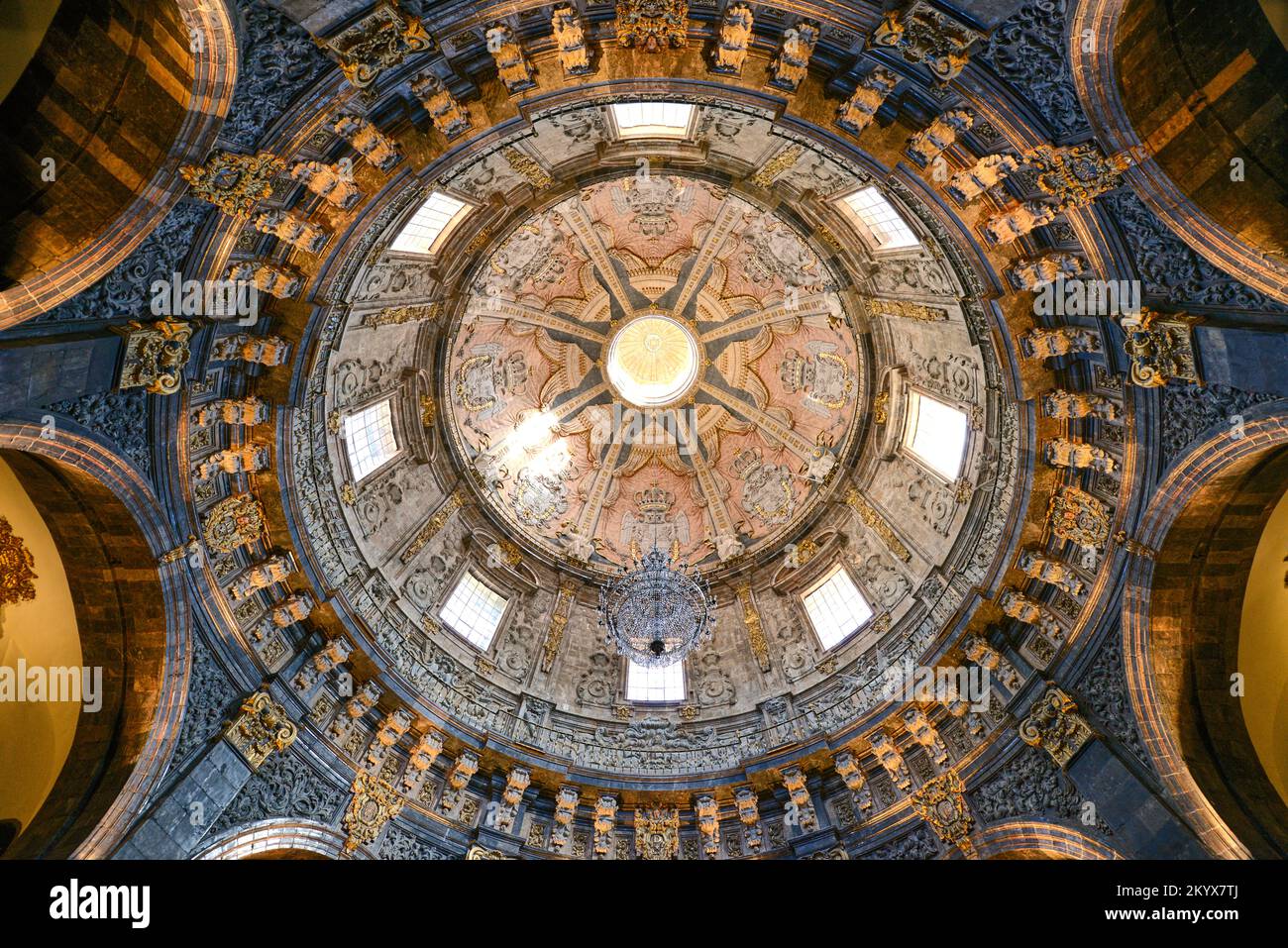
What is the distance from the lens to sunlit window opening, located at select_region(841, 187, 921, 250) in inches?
758

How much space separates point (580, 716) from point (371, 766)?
6180mm

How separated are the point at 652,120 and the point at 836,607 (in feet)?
45.9

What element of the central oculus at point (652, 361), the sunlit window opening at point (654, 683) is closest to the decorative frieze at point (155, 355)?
the sunlit window opening at point (654, 683)

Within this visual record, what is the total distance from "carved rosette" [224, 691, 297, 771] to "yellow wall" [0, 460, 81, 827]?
2.68 metres

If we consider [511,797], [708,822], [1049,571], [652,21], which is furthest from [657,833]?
[652,21]

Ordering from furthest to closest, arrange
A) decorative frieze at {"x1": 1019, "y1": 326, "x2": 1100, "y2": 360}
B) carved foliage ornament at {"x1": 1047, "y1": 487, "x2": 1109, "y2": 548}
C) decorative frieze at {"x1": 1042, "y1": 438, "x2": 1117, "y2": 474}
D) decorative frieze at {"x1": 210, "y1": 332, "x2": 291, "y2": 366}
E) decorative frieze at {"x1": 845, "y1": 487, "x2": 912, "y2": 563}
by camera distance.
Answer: decorative frieze at {"x1": 845, "y1": 487, "x2": 912, "y2": 563}, carved foliage ornament at {"x1": 1047, "y1": 487, "x2": 1109, "y2": 548}, decorative frieze at {"x1": 1042, "y1": 438, "x2": 1117, "y2": 474}, decorative frieze at {"x1": 210, "y1": 332, "x2": 291, "y2": 366}, decorative frieze at {"x1": 1019, "y1": 326, "x2": 1100, "y2": 360}

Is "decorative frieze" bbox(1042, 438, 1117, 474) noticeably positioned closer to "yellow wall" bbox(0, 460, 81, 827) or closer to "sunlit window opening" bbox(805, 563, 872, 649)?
"sunlit window opening" bbox(805, 563, 872, 649)

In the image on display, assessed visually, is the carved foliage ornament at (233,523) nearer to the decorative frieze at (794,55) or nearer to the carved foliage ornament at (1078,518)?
the decorative frieze at (794,55)

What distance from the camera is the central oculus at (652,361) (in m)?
29.3

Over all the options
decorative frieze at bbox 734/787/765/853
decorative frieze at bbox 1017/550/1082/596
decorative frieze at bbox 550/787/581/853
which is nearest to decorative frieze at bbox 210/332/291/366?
decorative frieze at bbox 550/787/581/853

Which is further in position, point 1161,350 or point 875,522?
point 875,522

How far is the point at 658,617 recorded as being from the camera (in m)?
19.8

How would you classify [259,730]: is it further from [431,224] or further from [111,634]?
[431,224]

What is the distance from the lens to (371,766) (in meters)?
18.1
